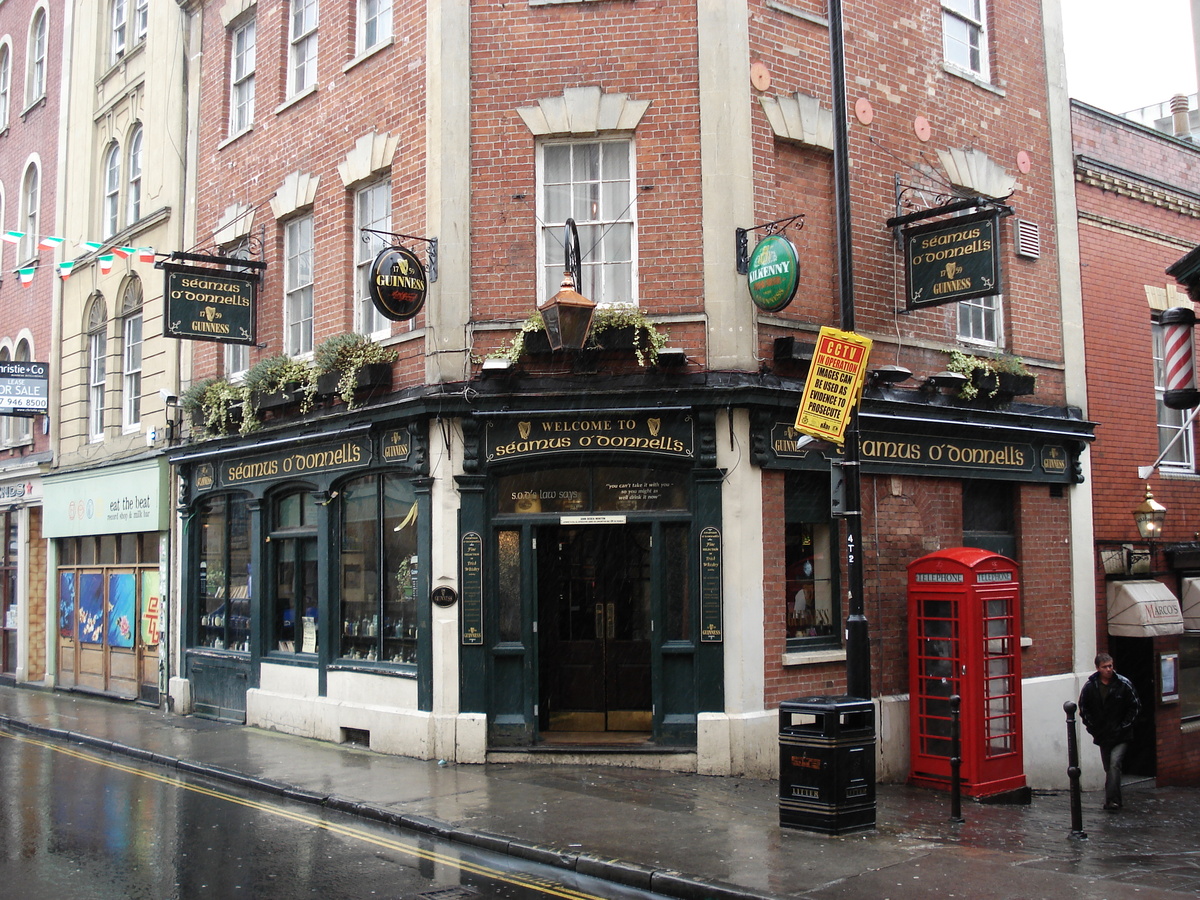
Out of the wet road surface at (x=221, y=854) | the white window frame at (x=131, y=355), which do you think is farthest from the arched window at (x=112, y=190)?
the wet road surface at (x=221, y=854)

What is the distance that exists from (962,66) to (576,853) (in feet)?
39.8

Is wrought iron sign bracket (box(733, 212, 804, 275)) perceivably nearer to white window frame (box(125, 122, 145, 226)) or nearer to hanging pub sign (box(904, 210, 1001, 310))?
hanging pub sign (box(904, 210, 1001, 310))

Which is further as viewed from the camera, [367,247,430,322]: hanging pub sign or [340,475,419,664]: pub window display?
[340,475,419,664]: pub window display

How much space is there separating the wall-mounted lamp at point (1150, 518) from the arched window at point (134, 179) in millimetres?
17620

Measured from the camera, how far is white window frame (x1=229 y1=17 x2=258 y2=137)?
17.5 metres

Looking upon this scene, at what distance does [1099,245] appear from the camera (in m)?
16.8

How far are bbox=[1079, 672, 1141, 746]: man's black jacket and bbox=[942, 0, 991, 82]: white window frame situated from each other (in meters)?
8.32

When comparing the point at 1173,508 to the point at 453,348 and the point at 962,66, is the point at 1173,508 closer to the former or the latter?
the point at 962,66

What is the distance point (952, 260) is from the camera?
1330 cm

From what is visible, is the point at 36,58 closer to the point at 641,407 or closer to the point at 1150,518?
the point at 641,407

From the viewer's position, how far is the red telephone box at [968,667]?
1225cm

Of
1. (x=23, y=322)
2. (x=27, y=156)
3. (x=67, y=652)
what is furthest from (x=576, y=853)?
(x=27, y=156)

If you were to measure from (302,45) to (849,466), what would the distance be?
10809mm

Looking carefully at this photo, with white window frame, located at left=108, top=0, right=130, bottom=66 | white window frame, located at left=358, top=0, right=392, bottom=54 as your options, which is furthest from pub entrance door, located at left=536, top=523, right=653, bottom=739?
white window frame, located at left=108, top=0, right=130, bottom=66
